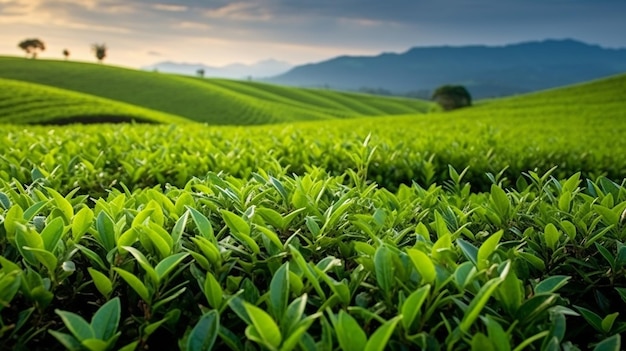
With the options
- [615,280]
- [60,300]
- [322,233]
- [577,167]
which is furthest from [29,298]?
[577,167]

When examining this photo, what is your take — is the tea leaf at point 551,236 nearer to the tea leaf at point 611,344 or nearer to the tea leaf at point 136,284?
the tea leaf at point 611,344

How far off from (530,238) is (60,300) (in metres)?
1.88

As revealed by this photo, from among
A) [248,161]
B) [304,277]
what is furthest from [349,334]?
[248,161]

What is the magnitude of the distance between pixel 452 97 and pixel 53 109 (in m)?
43.1

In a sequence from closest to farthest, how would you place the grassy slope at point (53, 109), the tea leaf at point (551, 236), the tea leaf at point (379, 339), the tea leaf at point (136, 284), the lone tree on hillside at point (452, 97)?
1. the tea leaf at point (379, 339)
2. the tea leaf at point (136, 284)
3. the tea leaf at point (551, 236)
4. the grassy slope at point (53, 109)
5. the lone tree on hillside at point (452, 97)

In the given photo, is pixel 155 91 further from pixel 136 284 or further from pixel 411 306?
pixel 411 306

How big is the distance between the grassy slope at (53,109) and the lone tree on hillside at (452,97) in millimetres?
36011

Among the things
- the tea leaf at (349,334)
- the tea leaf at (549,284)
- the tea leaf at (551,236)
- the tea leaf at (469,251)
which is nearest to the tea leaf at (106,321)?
the tea leaf at (349,334)

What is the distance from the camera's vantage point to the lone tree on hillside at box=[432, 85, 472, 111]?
57734 millimetres

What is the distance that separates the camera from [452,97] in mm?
58062

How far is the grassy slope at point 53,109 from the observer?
27.4m

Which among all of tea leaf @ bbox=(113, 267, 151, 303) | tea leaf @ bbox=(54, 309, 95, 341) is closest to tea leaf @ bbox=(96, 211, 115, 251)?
tea leaf @ bbox=(113, 267, 151, 303)

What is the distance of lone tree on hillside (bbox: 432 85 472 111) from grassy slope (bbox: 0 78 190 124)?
36011 millimetres

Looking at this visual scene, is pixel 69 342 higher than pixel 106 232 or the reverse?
the reverse
